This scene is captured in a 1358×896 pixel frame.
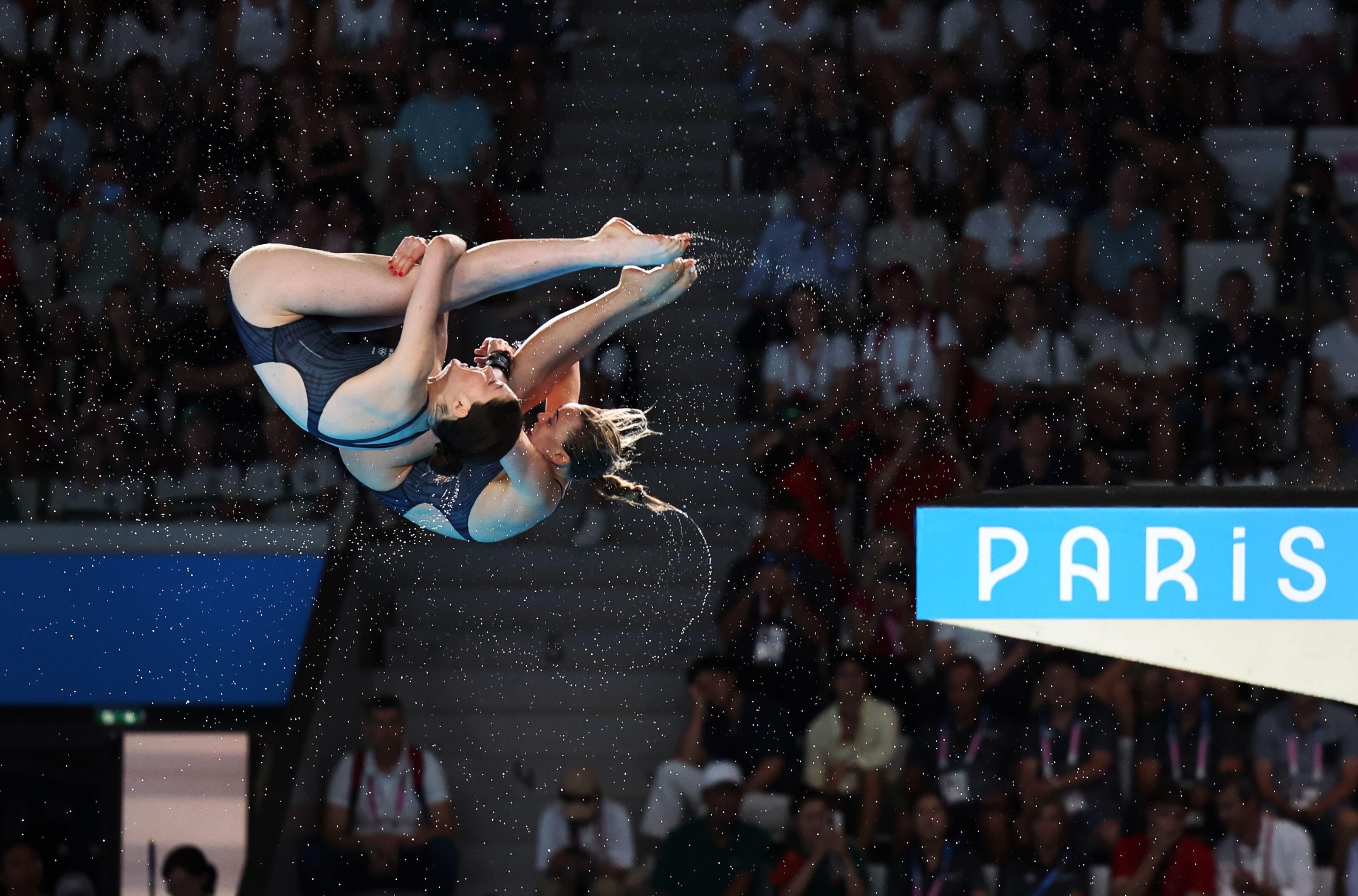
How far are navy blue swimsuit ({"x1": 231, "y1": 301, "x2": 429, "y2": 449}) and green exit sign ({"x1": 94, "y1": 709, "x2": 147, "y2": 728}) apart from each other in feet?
10.0

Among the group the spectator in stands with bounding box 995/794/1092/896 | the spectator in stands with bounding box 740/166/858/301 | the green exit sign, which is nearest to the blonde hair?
the spectator in stands with bounding box 995/794/1092/896

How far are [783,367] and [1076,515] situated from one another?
364cm

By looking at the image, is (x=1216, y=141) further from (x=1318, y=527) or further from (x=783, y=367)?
(x=1318, y=527)

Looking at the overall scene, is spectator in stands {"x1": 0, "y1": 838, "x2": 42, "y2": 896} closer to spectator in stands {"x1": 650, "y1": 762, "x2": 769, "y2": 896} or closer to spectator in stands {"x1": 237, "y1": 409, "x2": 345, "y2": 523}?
spectator in stands {"x1": 237, "y1": 409, "x2": 345, "y2": 523}

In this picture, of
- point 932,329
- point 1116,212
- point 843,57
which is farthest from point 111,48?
point 1116,212

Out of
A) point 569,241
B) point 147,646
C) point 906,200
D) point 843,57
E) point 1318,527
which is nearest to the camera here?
point 1318,527

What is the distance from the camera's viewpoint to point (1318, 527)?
3402 millimetres

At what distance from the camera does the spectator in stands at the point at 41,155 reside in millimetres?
7996

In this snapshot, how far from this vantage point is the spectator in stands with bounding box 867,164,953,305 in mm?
7410

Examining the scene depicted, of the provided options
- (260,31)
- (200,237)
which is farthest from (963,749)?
(260,31)

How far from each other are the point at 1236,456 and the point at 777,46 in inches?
105

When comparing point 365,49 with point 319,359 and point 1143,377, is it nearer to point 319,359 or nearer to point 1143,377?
point 1143,377

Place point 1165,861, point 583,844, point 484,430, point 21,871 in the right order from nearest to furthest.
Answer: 1. point 484,430
2. point 1165,861
3. point 583,844
4. point 21,871

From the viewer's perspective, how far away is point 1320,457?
6812 millimetres
